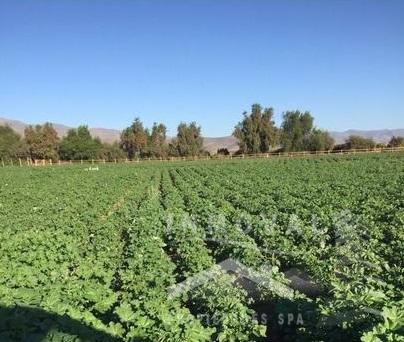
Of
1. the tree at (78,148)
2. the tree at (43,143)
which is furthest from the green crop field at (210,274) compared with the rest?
the tree at (43,143)

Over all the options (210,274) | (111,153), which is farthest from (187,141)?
(210,274)

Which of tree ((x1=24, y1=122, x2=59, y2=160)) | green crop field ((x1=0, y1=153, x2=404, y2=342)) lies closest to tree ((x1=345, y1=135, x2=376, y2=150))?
tree ((x1=24, y1=122, x2=59, y2=160))

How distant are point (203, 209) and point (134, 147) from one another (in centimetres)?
8065

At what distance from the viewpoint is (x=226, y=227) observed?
12.2m

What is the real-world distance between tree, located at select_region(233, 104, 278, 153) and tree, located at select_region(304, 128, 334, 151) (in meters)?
6.02

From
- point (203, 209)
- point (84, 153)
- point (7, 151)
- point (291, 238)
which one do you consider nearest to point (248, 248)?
point (291, 238)

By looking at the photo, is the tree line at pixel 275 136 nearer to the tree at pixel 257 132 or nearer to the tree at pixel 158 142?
the tree at pixel 257 132

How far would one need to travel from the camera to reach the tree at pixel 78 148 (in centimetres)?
8406

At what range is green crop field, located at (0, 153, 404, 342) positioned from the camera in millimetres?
5273

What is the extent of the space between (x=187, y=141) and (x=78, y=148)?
20784mm

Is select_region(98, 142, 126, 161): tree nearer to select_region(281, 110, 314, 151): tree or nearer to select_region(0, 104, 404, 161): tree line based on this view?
select_region(0, 104, 404, 161): tree line

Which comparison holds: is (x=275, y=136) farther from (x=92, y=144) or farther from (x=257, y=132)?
(x=92, y=144)

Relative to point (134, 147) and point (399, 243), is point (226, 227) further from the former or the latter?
point (134, 147)

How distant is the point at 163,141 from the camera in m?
99.8
